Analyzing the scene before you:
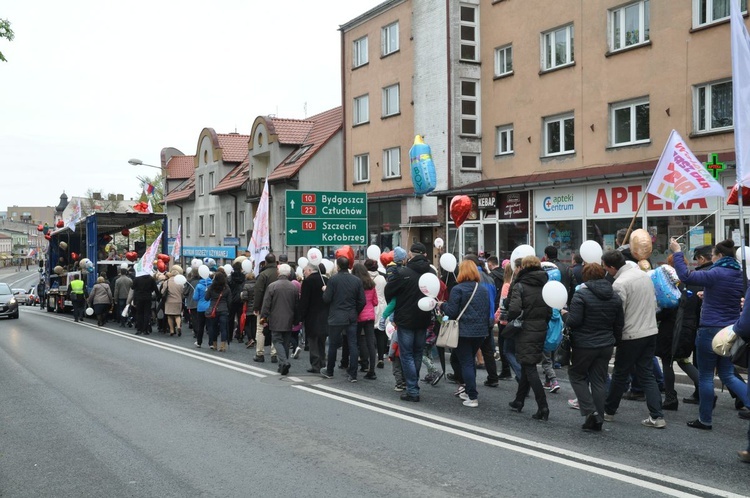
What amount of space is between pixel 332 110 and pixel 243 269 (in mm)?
23335

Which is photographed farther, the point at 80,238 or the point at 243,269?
the point at 80,238

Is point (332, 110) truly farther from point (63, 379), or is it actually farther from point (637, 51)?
point (63, 379)

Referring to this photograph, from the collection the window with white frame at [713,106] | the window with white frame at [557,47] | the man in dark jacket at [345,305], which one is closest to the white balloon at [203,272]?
the man in dark jacket at [345,305]

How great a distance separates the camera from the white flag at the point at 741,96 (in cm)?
812

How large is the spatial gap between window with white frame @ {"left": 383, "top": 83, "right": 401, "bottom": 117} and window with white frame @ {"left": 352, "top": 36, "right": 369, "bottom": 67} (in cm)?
209

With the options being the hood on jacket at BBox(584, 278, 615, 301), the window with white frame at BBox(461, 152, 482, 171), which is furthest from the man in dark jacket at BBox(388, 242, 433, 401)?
the window with white frame at BBox(461, 152, 482, 171)

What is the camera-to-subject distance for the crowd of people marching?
738 cm

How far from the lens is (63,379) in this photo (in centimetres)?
1114

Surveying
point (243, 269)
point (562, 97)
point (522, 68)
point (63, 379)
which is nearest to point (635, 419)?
point (63, 379)

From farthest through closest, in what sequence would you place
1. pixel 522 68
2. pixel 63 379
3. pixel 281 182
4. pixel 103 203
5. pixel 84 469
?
1. pixel 103 203
2. pixel 281 182
3. pixel 522 68
4. pixel 63 379
5. pixel 84 469

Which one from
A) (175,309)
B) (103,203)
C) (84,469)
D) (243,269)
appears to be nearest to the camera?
(84,469)

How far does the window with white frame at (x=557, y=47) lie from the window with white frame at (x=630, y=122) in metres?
2.29

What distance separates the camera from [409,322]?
9211 mm

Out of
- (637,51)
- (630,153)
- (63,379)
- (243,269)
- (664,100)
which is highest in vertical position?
(637,51)
